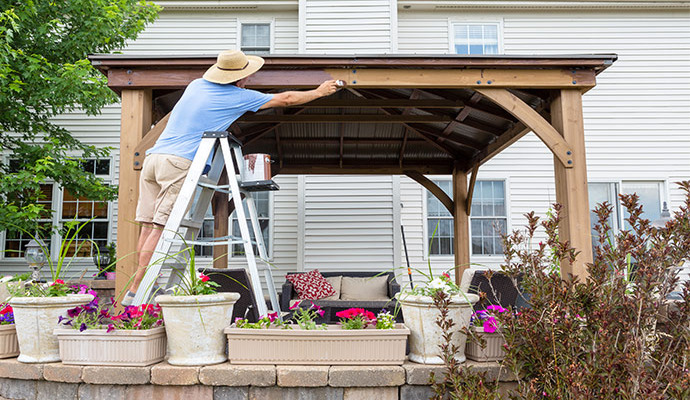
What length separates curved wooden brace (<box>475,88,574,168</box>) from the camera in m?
4.01

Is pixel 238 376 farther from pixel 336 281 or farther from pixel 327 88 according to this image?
pixel 336 281

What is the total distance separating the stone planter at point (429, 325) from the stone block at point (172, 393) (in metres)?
0.99

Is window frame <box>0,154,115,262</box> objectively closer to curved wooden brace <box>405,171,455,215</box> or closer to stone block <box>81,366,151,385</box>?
curved wooden brace <box>405,171,455,215</box>

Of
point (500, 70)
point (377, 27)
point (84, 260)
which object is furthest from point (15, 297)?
point (377, 27)

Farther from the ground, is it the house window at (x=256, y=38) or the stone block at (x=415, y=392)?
the house window at (x=256, y=38)

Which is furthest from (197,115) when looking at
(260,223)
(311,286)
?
(260,223)

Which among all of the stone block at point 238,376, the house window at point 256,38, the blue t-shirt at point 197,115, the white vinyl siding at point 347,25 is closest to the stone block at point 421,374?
the stone block at point 238,376

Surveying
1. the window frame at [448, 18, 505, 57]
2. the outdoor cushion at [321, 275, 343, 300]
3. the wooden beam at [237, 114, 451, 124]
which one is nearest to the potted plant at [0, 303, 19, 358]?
the wooden beam at [237, 114, 451, 124]

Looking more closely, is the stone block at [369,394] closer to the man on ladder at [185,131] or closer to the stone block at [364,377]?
the stone block at [364,377]

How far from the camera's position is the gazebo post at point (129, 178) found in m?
3.67

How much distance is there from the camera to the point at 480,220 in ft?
28.7

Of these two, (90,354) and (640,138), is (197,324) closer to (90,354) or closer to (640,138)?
(90,354)

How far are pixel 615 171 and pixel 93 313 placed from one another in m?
8.76

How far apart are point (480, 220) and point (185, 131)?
6593 mm
